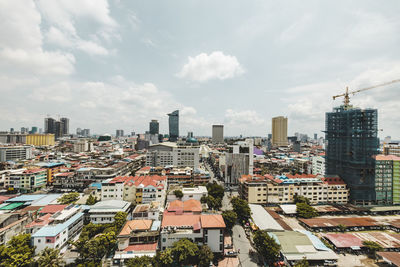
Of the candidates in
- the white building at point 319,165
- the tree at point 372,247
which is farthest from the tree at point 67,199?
the white building at point 319,165

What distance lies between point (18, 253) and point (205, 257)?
102ft

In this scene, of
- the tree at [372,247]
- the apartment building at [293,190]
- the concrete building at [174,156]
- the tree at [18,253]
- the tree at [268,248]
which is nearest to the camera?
the tree at [18,253]

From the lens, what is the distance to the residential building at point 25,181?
71.4 metres

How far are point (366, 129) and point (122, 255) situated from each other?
80.2m

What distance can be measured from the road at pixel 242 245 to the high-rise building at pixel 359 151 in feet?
149

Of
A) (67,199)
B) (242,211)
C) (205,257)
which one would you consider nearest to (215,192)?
(242,211)

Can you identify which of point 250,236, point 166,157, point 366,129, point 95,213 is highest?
point 366,129

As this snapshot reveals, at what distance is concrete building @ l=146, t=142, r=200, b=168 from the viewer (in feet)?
341

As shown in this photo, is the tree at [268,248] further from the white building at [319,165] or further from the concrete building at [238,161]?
the white building at [319,165]

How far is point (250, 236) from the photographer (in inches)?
1692

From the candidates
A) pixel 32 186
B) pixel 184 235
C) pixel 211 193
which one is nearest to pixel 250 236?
pixel 184 235

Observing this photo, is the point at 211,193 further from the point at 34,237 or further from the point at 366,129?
the point at 366,129

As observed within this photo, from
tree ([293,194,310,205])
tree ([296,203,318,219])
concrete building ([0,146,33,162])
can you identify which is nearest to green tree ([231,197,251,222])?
tree ([296,203,318,219])

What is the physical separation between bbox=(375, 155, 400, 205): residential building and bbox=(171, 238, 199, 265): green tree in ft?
227
